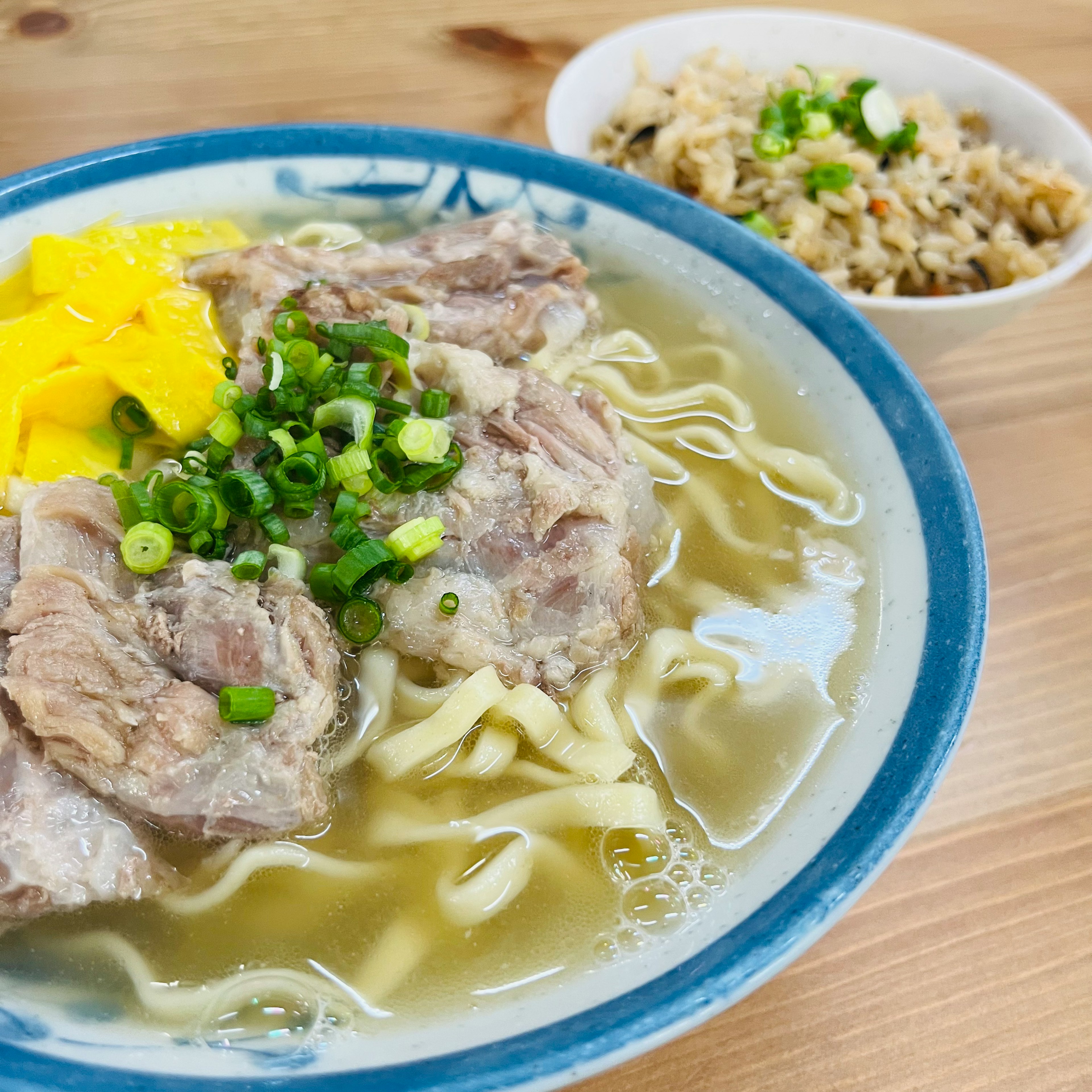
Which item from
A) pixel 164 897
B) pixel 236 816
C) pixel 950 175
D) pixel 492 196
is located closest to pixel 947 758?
pixel 236 816

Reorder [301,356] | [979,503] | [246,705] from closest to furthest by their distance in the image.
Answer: [246,705]
[301,356]
[979,503]

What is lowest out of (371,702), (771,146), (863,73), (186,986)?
(186,986)

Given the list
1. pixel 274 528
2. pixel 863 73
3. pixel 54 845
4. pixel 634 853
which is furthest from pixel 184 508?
pixel 863 73

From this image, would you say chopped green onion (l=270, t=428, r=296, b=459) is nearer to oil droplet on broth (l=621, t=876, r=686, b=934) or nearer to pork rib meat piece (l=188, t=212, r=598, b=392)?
pork rib meat piece (l=188, t=212, r=598, b=392)

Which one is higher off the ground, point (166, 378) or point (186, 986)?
point (166, 378)

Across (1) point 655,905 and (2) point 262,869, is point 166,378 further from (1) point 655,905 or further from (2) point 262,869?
(1) point 655,905

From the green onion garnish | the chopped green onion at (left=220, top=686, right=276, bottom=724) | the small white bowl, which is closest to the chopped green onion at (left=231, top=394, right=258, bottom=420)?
the green onion garnish

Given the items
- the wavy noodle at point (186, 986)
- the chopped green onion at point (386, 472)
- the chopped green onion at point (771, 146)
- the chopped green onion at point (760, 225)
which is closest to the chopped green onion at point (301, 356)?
the chopped green onion at point (386, 472)

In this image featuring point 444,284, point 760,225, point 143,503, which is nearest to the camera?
point 143,503
